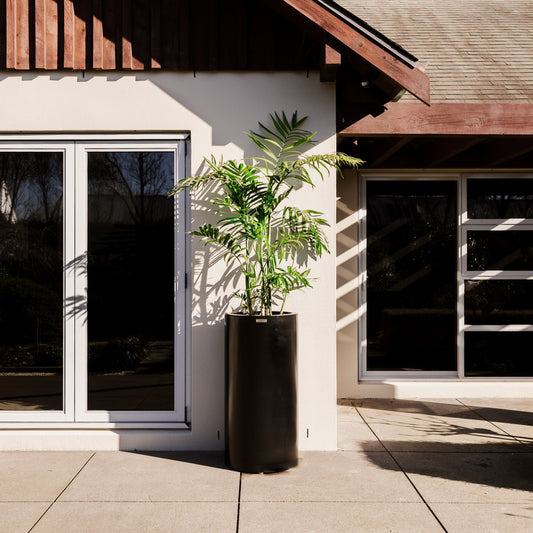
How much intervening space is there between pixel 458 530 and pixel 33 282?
3779 millimetres

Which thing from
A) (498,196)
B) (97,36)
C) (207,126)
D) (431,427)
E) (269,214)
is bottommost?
(431,427)

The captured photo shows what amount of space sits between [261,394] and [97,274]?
70.5 inches

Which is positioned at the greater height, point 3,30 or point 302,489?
point 3,30

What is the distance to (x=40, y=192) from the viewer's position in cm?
511

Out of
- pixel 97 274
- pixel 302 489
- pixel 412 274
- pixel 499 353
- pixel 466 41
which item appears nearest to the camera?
pixel 302 489

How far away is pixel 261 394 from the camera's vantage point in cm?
442

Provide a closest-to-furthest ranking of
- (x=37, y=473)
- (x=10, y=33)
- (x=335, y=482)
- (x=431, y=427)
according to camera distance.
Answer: (x=335, y=482) → (x=37, y=473) → (x=10, y=33) → (x=431, y=427)

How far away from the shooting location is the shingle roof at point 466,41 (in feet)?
20.9

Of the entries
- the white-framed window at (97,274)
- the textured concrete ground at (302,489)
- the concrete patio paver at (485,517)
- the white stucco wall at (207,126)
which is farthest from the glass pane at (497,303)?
the white-framed window at (97,274)

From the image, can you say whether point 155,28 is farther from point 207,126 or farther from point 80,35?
point 207,126

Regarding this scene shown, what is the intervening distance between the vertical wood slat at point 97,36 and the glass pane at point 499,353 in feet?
17.0

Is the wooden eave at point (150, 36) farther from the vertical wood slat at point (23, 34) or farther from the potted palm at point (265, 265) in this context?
the potted palm at point (265, 265)

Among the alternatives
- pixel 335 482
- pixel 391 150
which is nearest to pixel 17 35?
pixel 391 150

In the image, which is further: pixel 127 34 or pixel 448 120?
pixel 448 120
